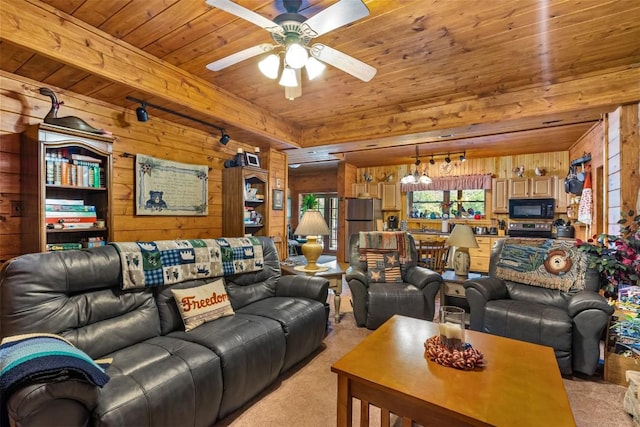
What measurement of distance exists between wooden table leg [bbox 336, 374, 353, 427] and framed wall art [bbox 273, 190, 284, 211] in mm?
3528

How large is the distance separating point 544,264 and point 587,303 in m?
0.65

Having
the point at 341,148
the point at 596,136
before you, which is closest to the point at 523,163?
the point at 596,136

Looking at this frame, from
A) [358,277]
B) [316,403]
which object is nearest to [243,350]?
[316,403]

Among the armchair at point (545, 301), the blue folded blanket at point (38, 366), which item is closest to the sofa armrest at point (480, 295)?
the armchair at point (545, 301)

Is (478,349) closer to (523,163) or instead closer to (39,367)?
(39,367)

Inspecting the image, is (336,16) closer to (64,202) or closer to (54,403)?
(54,403)

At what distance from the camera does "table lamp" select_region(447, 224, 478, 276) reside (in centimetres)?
337

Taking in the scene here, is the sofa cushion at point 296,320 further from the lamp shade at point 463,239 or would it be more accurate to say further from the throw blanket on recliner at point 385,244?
the lamp shade at point 463,239

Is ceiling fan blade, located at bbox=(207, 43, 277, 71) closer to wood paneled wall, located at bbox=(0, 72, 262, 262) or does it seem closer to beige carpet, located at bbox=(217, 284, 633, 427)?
wood paneled wall, located at bbox=(0, 72, 262, 262)

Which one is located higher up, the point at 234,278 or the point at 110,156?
the point at 110,156

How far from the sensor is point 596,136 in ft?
13.4

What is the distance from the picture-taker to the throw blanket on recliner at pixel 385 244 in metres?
3.71

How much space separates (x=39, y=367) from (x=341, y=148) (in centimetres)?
441

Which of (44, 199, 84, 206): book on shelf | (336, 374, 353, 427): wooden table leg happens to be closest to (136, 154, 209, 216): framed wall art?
(44, 199, 84, 206): book on shelf
